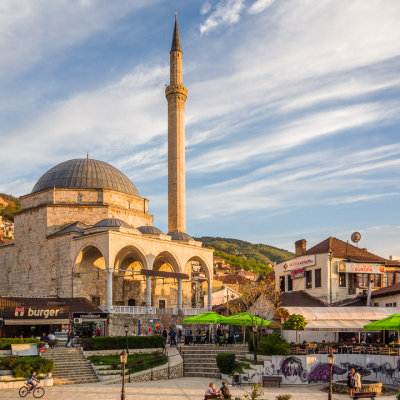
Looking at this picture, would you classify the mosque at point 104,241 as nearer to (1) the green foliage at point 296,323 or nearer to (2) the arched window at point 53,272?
(2) the arched window at point 53,272

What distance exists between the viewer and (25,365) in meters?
20.4

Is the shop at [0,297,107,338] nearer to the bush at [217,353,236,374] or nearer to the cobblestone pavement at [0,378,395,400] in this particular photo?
the cobblestone pavement at [0,378,395,400]

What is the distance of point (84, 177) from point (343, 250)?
64.0ft

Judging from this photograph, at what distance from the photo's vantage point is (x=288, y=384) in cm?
2181

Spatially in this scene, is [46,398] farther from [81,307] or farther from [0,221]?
[0,221]

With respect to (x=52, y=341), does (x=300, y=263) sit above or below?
above

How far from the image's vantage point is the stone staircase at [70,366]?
70.4 ft

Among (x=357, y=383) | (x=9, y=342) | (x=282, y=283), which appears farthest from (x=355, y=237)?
(x=9, y=342)

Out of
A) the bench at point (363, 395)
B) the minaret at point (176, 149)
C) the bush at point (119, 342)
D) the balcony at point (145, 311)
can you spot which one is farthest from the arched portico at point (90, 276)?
the bench at point (363, 395)

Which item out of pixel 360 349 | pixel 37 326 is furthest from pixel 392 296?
pixel 37 326

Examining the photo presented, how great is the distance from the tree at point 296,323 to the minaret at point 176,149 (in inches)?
743

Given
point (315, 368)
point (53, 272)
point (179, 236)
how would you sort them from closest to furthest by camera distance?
point (315, 368), point (53, 272), point (179, 236)

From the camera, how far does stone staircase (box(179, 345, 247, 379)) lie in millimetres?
24152

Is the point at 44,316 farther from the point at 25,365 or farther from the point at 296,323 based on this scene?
the point at 296,323
